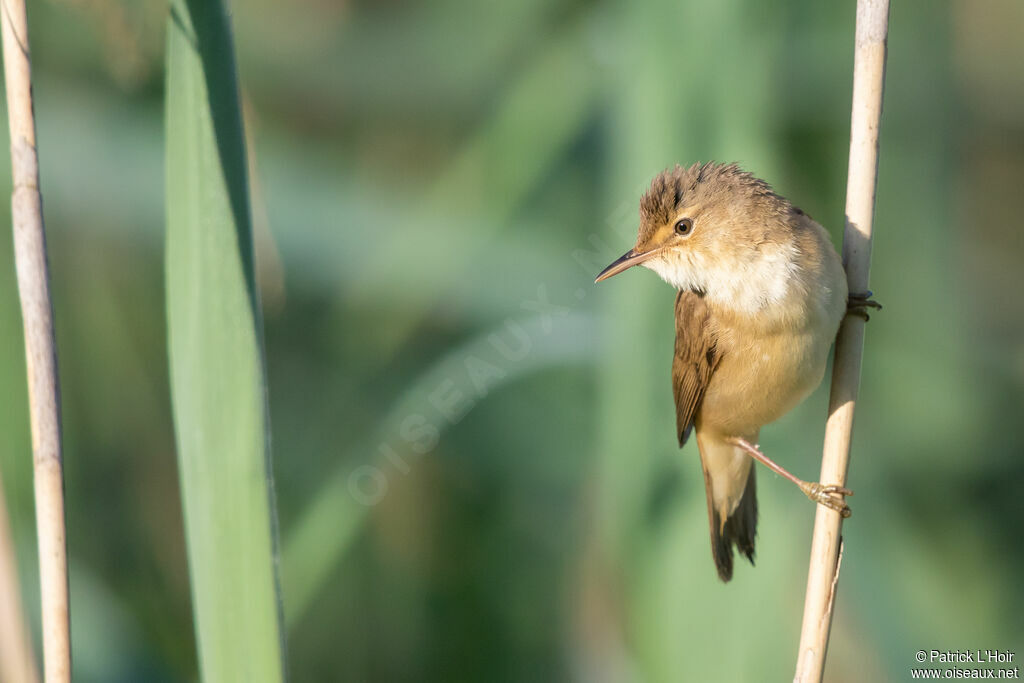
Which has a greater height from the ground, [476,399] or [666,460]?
[476,399]

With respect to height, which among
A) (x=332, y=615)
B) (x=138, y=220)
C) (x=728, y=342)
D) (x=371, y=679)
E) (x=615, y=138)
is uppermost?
(x=138, y=220)

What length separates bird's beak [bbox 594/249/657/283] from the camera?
179 cm

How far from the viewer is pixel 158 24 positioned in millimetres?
2904

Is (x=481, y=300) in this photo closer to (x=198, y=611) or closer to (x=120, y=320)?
(x=120, y=320)

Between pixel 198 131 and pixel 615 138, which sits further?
pixel 615 138

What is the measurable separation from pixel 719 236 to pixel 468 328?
1435 mm

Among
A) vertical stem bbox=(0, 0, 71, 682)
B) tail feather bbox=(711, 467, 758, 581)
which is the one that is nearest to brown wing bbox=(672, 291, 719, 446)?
tail feather bbox=(711, 467, 758, 581)

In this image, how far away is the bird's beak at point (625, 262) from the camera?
5.89ft

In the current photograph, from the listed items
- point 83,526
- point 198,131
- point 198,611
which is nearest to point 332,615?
point 83,526

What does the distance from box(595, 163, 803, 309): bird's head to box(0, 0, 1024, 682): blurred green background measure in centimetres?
42

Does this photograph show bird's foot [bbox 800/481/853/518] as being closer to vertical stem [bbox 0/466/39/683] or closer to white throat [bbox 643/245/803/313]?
white throat [bbox 643/245/803/313]

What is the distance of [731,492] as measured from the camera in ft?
7.27

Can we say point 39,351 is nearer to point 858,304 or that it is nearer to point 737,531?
point 858,304

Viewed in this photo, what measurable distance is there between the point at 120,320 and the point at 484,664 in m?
1.65
